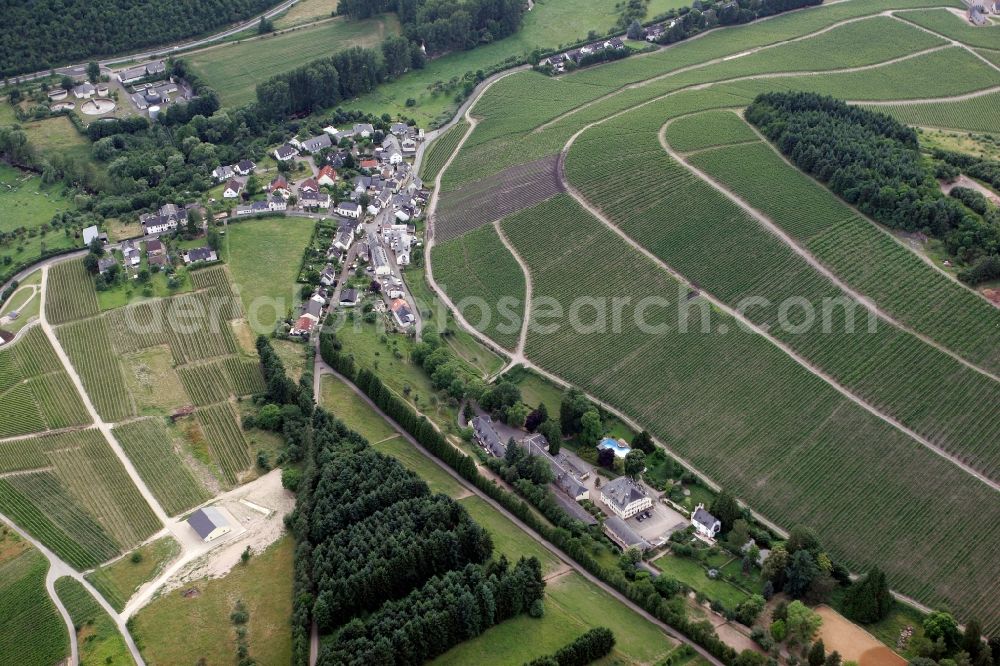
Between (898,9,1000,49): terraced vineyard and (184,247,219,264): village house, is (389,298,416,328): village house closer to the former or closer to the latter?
(184,247,219,264): village house

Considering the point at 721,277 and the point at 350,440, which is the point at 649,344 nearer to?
the point at 721,277

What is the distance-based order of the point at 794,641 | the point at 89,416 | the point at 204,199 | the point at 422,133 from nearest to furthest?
the point at 794,641 → the point at 89,416 → the point at 204,199 → the point at 422,133

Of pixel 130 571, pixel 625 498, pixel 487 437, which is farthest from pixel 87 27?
pixel 625 498

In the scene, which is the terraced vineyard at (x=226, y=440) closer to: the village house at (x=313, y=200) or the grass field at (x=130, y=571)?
the grass field at (x=130, y=571)

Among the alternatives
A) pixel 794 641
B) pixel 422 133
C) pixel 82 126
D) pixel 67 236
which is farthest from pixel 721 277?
pixel 82 126

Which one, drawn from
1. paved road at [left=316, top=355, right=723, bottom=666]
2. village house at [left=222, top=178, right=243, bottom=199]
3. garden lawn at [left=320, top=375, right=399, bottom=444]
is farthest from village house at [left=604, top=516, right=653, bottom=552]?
village house at [left=222, top=178, right=243, bottom=199]
